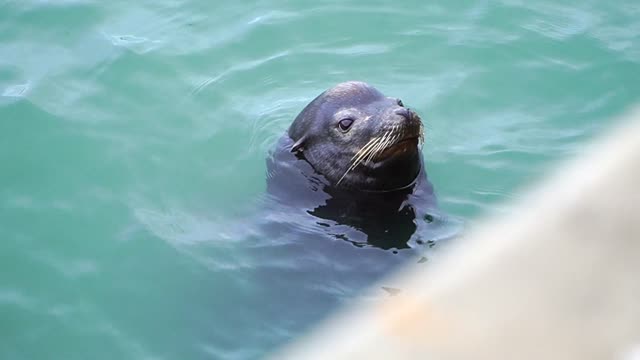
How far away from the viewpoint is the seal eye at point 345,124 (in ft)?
23.7

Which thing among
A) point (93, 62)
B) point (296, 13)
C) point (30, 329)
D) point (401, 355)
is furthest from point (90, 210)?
point (401, 355)

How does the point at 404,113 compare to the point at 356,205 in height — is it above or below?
above

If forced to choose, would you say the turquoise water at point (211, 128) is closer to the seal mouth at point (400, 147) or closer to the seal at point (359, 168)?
the seal at point (359, 168)

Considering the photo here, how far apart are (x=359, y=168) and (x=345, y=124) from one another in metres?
0.36

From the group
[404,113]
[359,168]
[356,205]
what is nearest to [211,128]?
[359,168]

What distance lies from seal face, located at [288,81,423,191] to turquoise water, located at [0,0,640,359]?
2.14 ft

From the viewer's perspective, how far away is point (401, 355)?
137 centimetres

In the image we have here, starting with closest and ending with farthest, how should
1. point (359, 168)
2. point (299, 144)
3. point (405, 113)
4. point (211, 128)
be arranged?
point (405, 113) → point (359, 168) → point (299, 144) → point (211, 128)

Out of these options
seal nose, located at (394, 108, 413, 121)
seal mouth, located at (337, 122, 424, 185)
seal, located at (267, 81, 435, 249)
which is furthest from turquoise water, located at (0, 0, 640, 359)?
seal nose, located at (394, 108, 413, 121)

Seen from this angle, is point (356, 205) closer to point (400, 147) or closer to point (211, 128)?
point (400, 147)

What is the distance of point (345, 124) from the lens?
7.25 m

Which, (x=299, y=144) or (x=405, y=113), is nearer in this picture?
(x=405, y=113)

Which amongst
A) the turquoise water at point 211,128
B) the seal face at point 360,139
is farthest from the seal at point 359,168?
the turquoise water at point 211,128

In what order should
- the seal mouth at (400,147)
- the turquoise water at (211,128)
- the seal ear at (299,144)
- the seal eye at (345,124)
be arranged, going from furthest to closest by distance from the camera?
1. the seal ear at (299,144)
2. the seal eye at (345,124)
3. the seal mouth at (400,147)
4. the turquoise water at (211,128)
